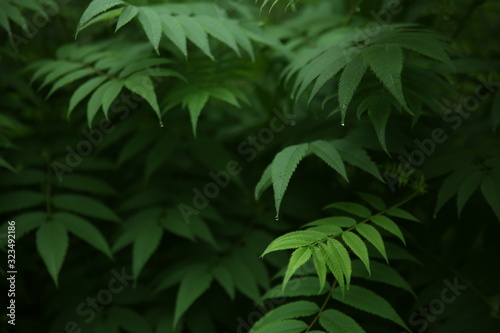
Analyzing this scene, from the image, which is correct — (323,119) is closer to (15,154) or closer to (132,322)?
(132,322)

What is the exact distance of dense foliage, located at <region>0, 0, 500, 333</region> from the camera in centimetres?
130

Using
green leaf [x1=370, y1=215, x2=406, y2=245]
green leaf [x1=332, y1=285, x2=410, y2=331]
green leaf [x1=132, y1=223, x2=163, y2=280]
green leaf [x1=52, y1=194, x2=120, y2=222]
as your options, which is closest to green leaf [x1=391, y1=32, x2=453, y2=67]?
green leaf [x1=370, y1=215, x2=406, y2=245]

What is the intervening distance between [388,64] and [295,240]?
1.78ft

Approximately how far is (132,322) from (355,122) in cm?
118

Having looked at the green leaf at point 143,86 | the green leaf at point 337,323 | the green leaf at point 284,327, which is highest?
the green leaf at point 143,86

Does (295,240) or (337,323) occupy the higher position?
(295,240)

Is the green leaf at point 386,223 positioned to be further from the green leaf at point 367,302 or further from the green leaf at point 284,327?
the green leaf at point 284,327

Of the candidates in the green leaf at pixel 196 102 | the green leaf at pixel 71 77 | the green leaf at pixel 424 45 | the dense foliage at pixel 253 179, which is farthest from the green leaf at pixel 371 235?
the green leaf at pixel 71 77

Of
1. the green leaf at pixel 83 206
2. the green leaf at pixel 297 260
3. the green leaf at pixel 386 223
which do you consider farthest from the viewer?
the green leaf at pixel 83 206

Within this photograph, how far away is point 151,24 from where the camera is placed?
1.32m

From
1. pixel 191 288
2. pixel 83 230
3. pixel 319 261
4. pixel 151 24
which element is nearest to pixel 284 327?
pixel 319 261

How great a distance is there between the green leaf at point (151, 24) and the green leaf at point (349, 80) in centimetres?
56

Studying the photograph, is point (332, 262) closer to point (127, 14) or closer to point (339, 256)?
point (339, 256)

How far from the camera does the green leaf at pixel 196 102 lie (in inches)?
55.8
